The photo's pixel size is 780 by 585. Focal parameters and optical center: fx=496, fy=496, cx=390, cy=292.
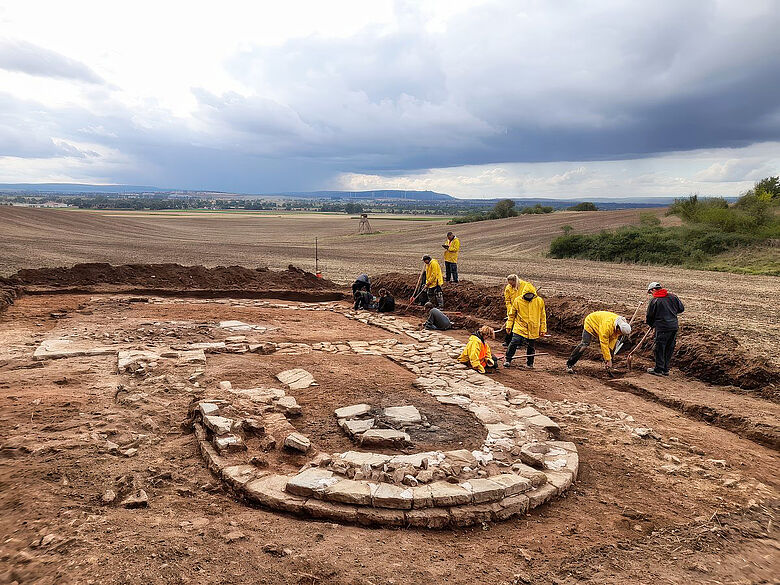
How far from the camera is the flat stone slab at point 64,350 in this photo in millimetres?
8414

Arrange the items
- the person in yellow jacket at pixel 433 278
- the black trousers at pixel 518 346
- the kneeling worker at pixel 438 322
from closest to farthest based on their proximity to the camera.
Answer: the black trousers at pixel 518 346
the kneeling worker at pixel 438 322
the person in yellow jacket at pixel 433 278

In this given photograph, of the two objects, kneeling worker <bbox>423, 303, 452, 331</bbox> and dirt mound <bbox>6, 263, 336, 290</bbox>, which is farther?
dirt mound <bbox>6, 263, 336, 290</bbox>

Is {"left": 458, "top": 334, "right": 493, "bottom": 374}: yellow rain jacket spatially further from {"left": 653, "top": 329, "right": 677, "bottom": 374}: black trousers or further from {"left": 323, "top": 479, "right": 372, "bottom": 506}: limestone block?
{"left": 323, "top": 479, "right": 372, "bottom": 506}: limestone block

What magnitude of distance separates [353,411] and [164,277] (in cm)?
1271

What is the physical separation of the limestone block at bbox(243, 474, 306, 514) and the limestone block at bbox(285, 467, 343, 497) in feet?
0.21

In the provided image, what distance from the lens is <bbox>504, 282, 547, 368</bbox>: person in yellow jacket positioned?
919 centimetres

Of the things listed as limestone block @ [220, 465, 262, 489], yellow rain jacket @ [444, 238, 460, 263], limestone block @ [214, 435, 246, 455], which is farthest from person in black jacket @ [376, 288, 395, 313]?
limestone block @ [220, 465, 262, 489]

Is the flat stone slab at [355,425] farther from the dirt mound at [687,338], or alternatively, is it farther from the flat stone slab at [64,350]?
the dirt mound at [687,338]

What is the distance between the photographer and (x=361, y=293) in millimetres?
14641

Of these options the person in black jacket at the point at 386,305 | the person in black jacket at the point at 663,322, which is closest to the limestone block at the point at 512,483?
the person in black jacket at the point at 663,322

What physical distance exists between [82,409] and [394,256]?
25293 mm

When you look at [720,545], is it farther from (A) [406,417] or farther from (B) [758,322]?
(B) [758,322]

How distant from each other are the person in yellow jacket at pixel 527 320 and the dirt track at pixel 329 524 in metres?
1.85

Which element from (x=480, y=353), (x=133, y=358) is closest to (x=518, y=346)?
(x=480, y=353)
